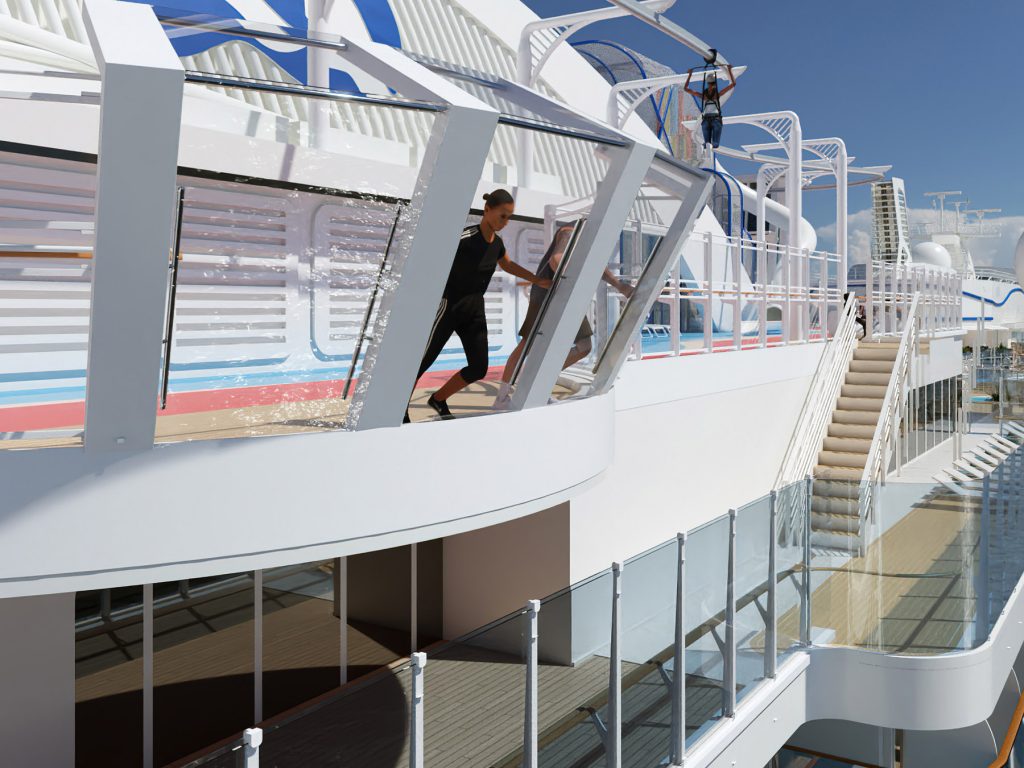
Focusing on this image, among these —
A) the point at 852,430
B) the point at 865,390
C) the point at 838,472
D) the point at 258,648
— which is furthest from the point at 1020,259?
the point at 258,648

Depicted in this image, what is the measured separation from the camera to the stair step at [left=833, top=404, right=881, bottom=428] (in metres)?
13.7

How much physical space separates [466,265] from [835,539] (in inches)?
220

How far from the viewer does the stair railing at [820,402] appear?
13.3 metres

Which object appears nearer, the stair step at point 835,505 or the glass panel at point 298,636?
the glass panel at point 298,636

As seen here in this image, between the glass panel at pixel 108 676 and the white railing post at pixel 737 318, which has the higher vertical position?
the white railing post at pixel 737 318

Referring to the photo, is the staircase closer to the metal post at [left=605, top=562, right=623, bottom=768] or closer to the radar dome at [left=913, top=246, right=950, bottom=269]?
the metal post at [left=605, top=562, right=623, bottom=768]

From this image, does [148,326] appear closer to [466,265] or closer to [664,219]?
[466,265]

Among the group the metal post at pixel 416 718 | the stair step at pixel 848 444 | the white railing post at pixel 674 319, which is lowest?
the metal post at pixel 416 718

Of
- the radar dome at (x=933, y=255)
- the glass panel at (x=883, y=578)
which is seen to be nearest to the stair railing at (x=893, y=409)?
the glass panel at (x=883, y=578)

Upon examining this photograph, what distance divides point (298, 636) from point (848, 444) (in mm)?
8503

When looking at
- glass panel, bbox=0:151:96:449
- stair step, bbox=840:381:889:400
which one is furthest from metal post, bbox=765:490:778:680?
stair step, bbox=840:381:889:400

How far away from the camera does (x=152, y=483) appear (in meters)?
3.80

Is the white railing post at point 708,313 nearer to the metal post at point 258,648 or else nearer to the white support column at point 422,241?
the metal post at point 258,648

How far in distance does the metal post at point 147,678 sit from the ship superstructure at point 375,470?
23 mm
